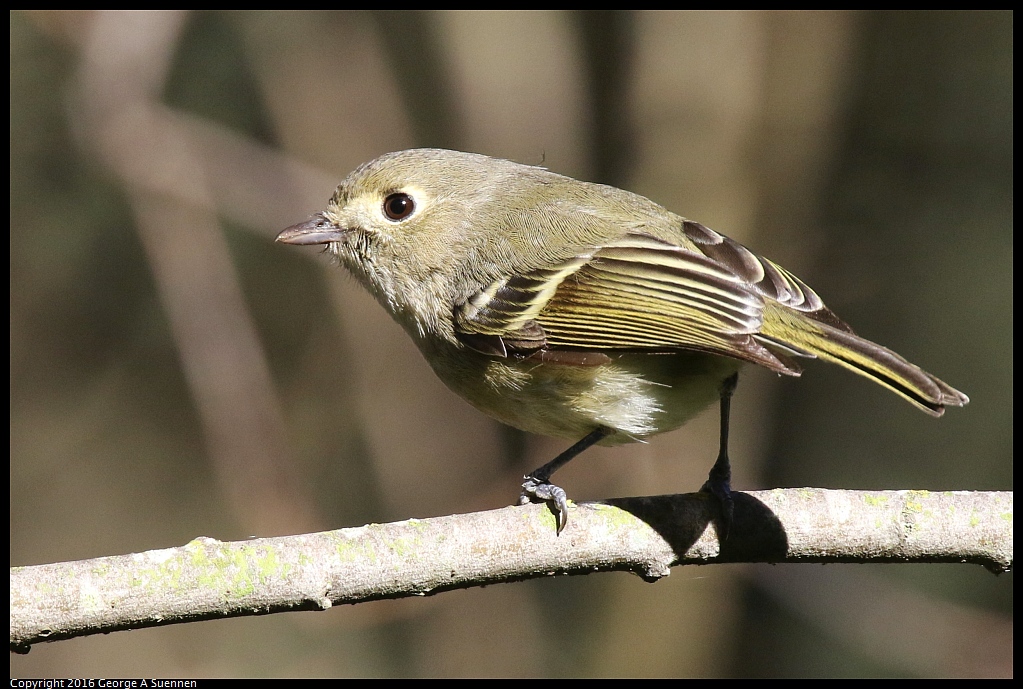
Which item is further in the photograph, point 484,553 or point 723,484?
point 723,484

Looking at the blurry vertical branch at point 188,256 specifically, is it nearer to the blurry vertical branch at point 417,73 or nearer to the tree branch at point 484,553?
the blurry vertical branch at point 417,73

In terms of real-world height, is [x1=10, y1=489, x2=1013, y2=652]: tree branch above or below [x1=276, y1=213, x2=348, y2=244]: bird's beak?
below

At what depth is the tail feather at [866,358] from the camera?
2412 mm

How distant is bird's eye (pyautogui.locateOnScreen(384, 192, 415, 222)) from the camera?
11.2ft

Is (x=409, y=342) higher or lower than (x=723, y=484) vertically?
higher

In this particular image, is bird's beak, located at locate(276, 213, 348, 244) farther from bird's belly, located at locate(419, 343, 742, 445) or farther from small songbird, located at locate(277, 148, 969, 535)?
bird's belly, located at locate(419, 343, 742, 445)

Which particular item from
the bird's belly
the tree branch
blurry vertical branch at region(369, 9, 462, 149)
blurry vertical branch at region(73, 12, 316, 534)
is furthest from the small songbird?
blurry vertical branch at region(369, 9, 462, 149)

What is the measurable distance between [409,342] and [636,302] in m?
4.12

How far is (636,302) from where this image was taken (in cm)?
294

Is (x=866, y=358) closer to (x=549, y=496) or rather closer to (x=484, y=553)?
(x=549, y=496)

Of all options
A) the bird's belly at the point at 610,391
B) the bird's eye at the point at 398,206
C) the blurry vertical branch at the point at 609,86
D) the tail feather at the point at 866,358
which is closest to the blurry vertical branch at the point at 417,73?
the blurry vertical branch at the point at 609,86

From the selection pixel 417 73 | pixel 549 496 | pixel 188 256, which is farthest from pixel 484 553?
pixel 417 73

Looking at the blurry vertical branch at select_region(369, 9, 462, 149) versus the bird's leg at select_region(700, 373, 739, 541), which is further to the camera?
the blurry vertical branch at select_region(369, 9, 462, 149)

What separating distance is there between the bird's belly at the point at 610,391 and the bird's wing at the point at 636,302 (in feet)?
0.22
